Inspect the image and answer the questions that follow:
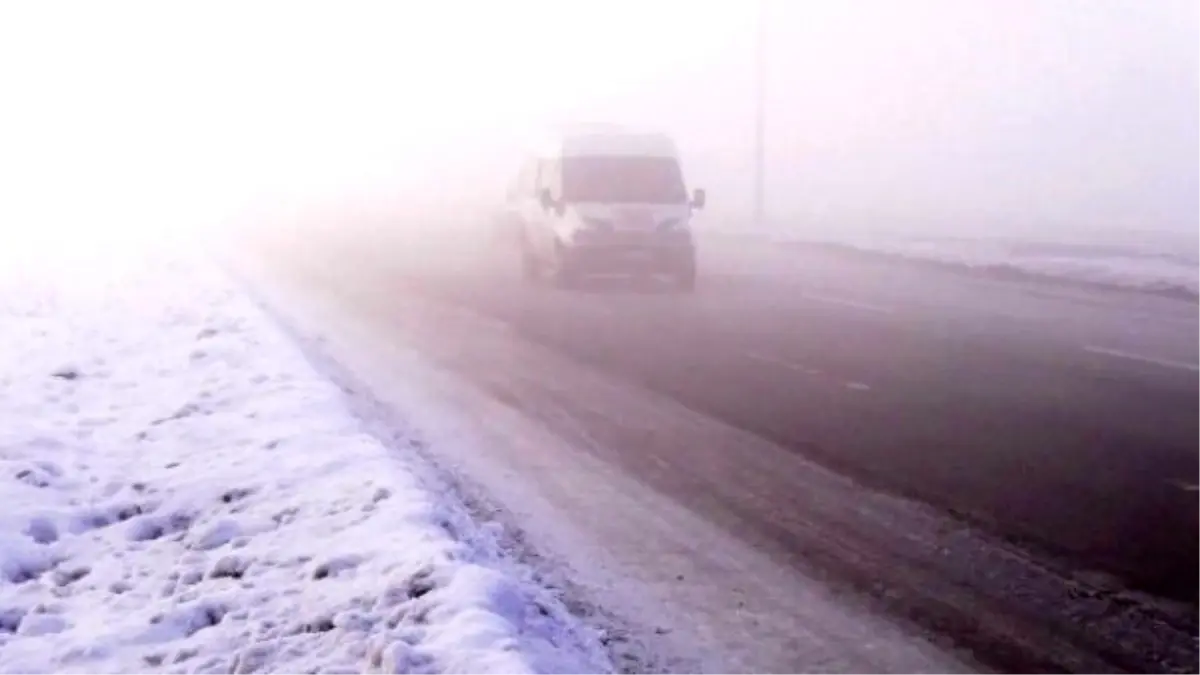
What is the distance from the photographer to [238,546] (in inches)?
214

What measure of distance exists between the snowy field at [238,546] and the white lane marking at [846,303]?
773 cm

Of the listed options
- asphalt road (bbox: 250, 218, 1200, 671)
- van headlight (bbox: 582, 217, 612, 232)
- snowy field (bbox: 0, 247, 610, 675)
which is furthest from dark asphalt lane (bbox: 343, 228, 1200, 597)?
snowy field (bbox: 0, 247, 610, 675)

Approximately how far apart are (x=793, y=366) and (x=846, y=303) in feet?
16.3

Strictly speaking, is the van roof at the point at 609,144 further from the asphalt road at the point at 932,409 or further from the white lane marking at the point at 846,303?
the white lane marking at the point at 846,303

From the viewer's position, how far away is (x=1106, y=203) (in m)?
39.6

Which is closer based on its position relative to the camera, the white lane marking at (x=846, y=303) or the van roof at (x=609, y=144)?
the white lane marking at (x=846, y=303)

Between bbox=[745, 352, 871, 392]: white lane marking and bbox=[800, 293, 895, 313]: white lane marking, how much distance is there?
3.91 meters

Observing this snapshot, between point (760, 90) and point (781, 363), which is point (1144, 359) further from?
point (760, 90)

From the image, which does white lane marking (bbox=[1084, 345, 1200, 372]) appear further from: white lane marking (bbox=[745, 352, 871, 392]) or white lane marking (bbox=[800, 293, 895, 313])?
white lane marking (bbox=[745, 352, 871, 392])

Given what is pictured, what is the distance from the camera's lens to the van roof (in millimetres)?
16703

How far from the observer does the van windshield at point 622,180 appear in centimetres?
1633

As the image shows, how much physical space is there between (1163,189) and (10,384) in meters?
43.3

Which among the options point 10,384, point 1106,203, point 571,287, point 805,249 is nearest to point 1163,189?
point 1106,203

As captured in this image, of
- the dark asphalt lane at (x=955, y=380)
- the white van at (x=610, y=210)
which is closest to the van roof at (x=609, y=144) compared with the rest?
the white van at (x=610, y=210)
